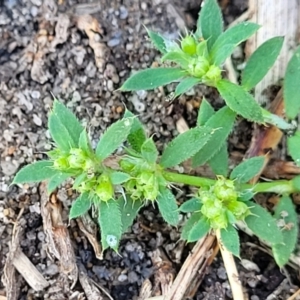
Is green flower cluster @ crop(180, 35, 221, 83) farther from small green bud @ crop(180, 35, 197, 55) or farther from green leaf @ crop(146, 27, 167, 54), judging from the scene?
green leaf @ crop(146, 27, 167, 54)

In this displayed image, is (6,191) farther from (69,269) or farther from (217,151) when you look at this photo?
(217,151)

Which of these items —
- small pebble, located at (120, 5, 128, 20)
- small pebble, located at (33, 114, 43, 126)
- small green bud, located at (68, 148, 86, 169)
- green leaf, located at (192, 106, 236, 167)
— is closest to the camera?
small green bud, located at (68, 148, 86, 169)

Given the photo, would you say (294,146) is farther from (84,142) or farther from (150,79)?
(84,142)

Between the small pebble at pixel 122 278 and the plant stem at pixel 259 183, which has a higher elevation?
the plant stem at pixel 259 183

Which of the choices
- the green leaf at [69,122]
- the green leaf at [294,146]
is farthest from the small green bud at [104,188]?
the green leaf at [294,146]

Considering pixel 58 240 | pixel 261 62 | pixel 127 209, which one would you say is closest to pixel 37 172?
pixel 127 209

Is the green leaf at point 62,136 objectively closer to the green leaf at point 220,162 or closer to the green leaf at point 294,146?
the green leaf at point 220,162

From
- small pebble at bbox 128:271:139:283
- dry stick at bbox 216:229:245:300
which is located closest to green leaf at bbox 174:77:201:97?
dry stick at bbox 216:229:245:300
